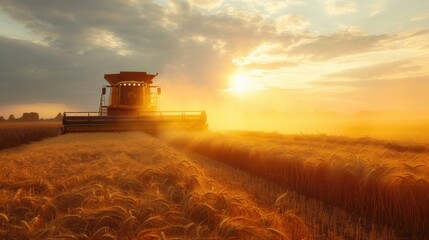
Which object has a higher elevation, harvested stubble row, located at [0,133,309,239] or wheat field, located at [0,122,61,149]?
harvested stubble row, located at [0,133,309,239]

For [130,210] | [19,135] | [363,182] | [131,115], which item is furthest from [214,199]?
[19,135]

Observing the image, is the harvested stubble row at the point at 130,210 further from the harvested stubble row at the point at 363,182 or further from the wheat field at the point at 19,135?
the wheat field at the point at 19,135

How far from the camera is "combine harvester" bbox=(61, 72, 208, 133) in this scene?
19719mm

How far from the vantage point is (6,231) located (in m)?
2.94

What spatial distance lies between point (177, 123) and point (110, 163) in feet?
49.3

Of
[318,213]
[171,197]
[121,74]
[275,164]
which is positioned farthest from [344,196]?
[121,74]

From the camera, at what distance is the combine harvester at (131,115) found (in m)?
19.7

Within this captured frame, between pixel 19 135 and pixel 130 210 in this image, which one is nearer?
pixel 130 210

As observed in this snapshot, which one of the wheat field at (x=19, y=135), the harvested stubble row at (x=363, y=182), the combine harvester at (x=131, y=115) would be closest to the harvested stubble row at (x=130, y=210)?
the harvested stubble row at (x=363, y=182)

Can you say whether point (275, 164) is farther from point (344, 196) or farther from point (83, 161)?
point (83, 161)

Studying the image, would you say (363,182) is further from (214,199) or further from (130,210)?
(130,210)

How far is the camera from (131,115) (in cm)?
2056

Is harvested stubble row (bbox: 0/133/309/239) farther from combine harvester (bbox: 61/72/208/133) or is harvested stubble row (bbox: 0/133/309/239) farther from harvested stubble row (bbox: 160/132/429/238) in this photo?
combine harvester (bbox: 61/72/208/133)

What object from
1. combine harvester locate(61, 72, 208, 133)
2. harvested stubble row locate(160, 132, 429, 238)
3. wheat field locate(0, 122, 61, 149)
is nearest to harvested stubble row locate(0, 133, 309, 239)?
harvested stubble row locate(160, 132, 429, 238)
